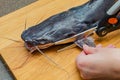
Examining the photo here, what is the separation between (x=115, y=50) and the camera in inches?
20.2

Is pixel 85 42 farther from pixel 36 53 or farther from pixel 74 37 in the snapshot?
pixel 36 53

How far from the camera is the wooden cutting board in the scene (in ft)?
1.84

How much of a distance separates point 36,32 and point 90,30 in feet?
0.49

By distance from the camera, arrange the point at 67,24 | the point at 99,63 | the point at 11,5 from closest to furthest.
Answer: the point at 99,63 < the point at 67,24 < the point at 11,5

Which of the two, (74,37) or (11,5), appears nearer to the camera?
(74,37)

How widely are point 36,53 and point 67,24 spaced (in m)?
0.11

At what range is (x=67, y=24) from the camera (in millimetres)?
613

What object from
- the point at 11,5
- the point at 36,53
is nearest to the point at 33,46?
the point at 36,53

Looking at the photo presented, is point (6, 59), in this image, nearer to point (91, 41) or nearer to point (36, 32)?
point (36, 32)

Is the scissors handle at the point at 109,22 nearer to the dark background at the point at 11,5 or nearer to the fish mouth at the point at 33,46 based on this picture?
the fish mouth at the point at 33,46

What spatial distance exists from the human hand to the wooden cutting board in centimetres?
4

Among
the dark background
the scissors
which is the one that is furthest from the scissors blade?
the dark background

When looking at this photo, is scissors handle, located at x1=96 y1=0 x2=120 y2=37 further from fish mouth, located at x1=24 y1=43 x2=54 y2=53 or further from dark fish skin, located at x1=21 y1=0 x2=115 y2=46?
fish mouth, located at x1=24 y1=43 x2=54 y2=53

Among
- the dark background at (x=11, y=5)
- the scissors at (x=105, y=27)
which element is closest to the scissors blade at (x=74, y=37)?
the scissors at (x=105, y=27)
